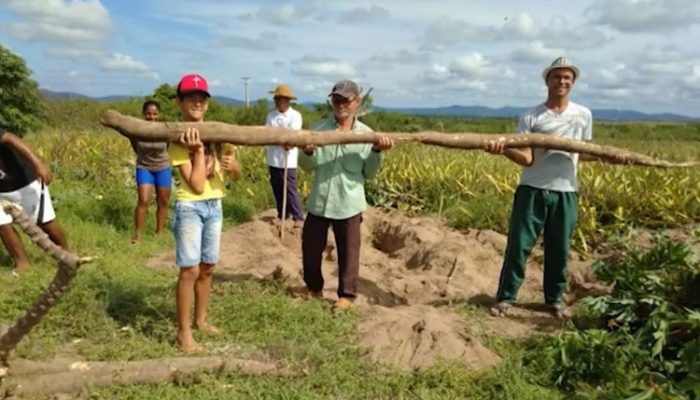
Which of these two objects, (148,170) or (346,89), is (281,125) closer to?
(148,170)

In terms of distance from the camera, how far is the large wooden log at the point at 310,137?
3.72 meters

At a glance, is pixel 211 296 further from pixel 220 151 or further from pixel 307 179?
pixel 307 179

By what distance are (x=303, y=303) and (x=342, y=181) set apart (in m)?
0.90

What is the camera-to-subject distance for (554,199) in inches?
174

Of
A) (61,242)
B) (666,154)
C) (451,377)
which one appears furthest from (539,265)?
(61,242)

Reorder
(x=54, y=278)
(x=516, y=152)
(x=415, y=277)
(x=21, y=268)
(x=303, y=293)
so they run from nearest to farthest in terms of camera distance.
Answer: (x=54, y=278) → (x=516, y=152) → (x=303, y=293) → (x=21, y=268) → (x=415, y=277)

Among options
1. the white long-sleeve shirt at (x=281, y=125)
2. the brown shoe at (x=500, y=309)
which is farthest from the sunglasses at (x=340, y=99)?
the white long-sleeve shirt at (x=281, y=125)

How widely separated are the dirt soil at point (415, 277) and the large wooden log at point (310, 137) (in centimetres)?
116

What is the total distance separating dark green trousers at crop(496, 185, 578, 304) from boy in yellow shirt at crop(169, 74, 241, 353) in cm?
205

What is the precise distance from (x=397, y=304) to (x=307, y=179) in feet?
12.3

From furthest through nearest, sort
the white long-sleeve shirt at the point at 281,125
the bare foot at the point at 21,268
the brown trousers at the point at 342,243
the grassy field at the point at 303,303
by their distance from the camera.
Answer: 1. the white long-sleeve shirt at the point at 281,125
2. the bare foot at the point at 21,268
3. the brown trousers at the point at 342,243
4. the grassy field at the point at 303,303

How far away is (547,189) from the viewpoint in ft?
14.5

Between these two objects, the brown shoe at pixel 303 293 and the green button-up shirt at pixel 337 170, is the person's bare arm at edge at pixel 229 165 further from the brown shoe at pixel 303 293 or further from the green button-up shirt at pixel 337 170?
the brown shoe at pixel 303 293

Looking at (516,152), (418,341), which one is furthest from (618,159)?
(418,341)
